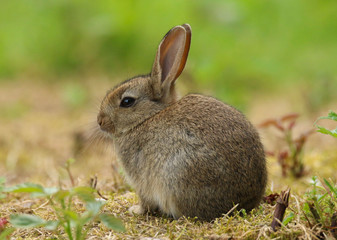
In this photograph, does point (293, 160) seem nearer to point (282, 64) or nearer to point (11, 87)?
point (282, 64)

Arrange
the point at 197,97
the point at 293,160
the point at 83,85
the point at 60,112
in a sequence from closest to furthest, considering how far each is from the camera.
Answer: the point at 197,97, the point at 293,160, the point at 60,112, the point at 83,85

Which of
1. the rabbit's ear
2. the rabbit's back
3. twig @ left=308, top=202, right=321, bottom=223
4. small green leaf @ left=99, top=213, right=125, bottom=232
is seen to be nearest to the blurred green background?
the rabbit's ear

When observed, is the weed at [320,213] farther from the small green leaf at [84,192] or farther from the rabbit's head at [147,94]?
the rabbit's head at [147,94]

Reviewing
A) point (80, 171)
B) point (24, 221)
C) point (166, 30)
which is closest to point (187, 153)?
point (24, 221)

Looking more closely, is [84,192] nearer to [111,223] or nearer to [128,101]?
[111,223]

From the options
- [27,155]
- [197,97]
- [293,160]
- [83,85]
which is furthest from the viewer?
[83,85]

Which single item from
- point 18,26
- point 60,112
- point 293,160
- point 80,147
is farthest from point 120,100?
point 18,26
